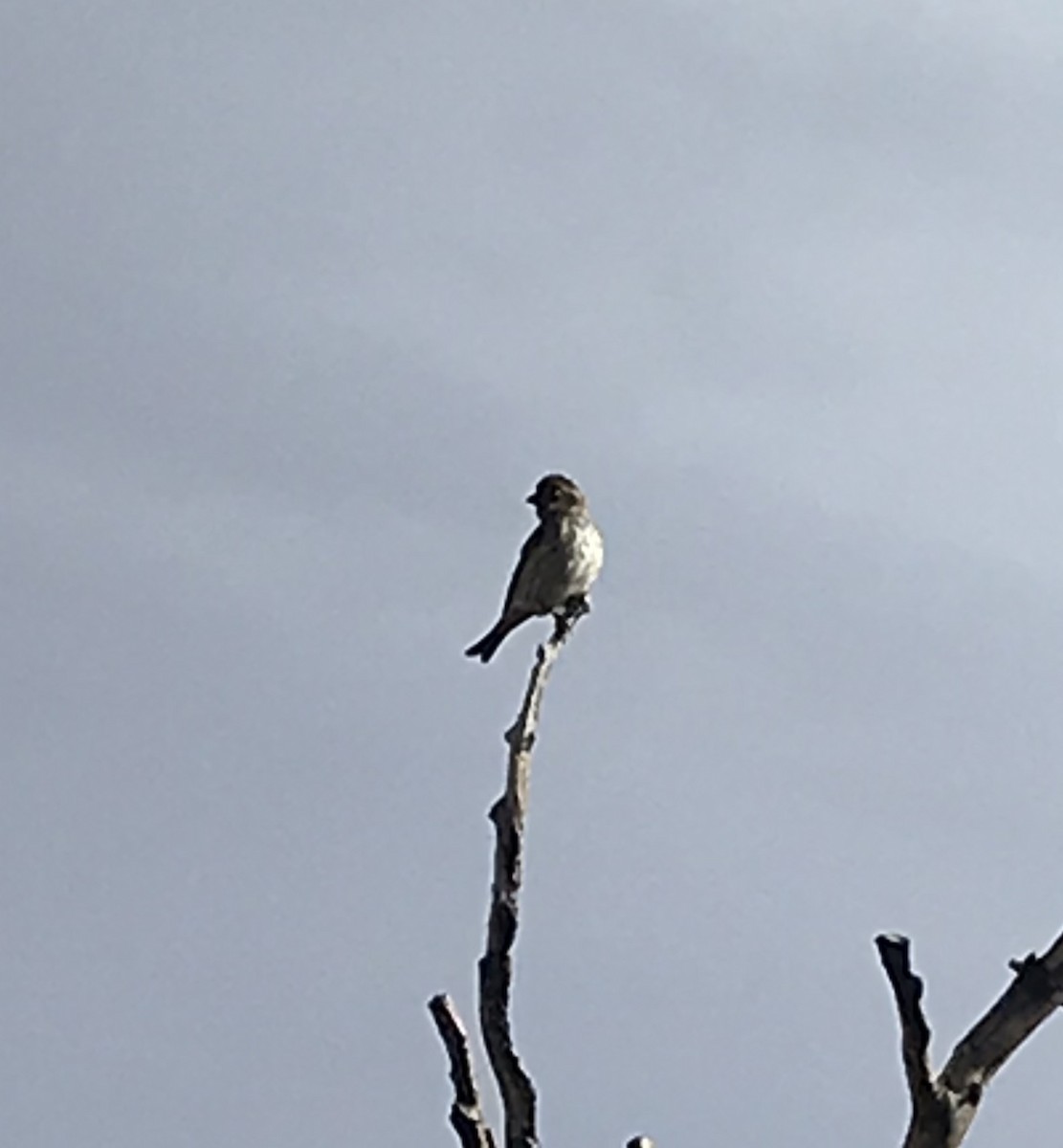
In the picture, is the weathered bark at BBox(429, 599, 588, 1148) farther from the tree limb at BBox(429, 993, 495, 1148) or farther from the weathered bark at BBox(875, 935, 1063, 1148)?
the weathered bark at BBox(875, 935, 1063, 1148)

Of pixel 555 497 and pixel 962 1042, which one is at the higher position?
pixel 555 497

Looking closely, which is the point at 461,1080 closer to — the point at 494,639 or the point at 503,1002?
the point at 503,1002

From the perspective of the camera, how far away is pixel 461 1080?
8.78m

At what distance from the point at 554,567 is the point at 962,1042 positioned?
7600mm

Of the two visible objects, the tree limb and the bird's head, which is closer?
the tree limb

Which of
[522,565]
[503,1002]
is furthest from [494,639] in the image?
[503,1002]

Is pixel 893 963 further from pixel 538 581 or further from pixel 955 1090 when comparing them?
pixel 538 581

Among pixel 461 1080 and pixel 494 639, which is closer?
pixel 461 1080

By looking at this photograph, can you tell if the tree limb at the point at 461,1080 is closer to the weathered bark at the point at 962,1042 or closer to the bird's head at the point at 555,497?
the weathered bark at the point at 962,1042

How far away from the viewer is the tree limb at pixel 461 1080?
8688mm

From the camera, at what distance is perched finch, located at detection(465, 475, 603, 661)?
16.0 meters

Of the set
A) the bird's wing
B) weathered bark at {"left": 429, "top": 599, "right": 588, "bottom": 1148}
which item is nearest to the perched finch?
the bird's wing

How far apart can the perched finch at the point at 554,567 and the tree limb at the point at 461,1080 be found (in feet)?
21.9

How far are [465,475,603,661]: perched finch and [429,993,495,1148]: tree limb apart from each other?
669cm
